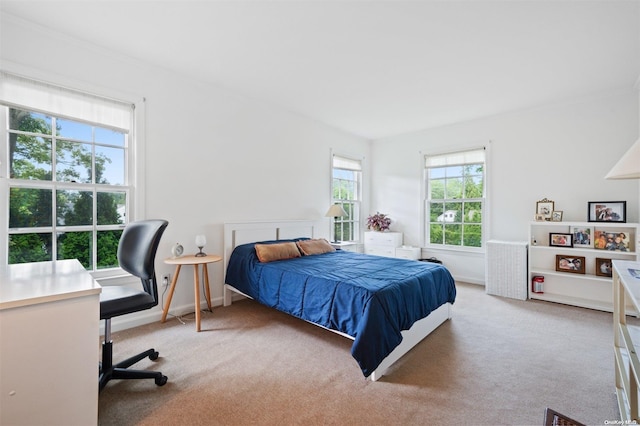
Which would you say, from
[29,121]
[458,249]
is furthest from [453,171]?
[29,121]

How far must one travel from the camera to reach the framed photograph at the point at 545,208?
3811 millimetres

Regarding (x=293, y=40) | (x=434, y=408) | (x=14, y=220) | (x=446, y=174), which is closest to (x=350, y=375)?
(x=434, y=408)

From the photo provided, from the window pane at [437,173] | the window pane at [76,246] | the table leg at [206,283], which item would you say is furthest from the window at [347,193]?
the window pane at [76,246]

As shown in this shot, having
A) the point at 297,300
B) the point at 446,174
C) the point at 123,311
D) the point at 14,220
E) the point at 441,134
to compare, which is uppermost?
the point at 441,134

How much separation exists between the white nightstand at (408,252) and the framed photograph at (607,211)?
2265 millimetres

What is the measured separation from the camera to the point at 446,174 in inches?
193

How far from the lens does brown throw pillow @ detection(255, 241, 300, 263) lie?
122 inches

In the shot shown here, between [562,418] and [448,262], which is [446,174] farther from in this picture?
[562,418]

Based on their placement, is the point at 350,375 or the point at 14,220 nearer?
the point at 350,375

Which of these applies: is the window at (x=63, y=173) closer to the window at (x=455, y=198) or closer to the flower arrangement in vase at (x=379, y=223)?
the flower arrangement in vase at (x=379, y=223)

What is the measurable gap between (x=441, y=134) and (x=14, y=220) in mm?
5409

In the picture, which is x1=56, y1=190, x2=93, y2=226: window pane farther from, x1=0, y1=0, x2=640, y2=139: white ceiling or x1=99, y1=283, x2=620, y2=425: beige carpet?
x1=0, y1=0, x2=640, y2=139: white ceiling

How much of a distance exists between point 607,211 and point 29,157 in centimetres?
597

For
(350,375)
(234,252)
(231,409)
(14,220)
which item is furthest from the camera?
(234,252)
